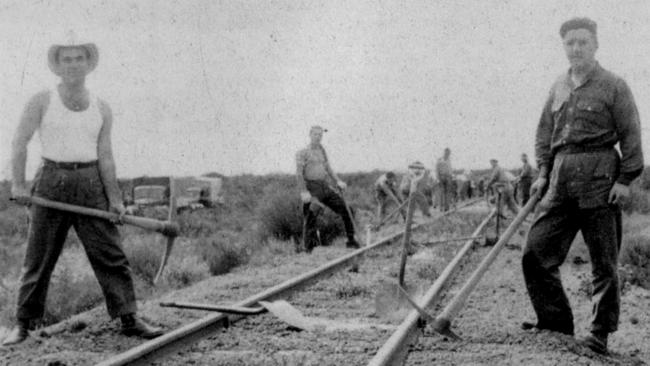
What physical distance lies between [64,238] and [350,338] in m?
2.27

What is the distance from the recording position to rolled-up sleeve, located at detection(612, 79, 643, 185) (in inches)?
196

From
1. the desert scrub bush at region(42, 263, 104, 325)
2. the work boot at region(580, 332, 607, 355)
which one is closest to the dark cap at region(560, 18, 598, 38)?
the work boot at region(580, 332, 607, 355)

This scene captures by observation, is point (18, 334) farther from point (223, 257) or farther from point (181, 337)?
point (223, 257)

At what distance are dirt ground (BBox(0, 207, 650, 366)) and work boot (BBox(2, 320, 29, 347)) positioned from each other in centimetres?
7

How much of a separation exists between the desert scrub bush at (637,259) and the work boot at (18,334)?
21.5 ft

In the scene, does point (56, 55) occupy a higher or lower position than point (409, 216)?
higher

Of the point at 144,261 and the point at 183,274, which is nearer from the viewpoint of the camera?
the point at 183,274

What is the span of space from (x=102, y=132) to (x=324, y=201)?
245 inches

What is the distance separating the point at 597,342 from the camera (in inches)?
201

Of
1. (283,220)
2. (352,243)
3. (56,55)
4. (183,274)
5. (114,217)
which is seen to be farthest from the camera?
(283,220)

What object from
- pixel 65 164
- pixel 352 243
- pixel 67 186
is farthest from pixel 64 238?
pixel 352 243

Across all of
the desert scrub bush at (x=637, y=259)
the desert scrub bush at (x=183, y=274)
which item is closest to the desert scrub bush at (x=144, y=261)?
the desert scrub bush at (x=183, y=274)

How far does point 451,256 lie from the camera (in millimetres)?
11039

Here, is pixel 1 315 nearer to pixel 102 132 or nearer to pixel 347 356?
pixel 102 132
